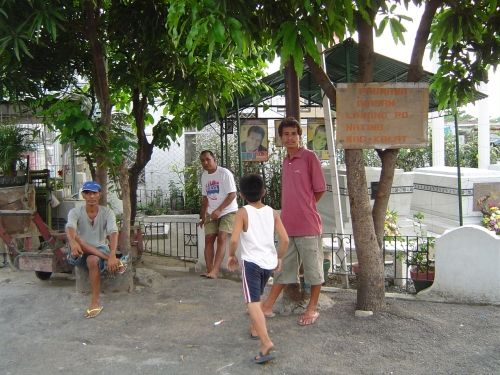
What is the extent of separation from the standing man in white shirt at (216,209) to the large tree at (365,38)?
83.7 inches

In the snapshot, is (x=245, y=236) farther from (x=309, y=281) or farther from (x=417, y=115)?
(x=417, y=115)

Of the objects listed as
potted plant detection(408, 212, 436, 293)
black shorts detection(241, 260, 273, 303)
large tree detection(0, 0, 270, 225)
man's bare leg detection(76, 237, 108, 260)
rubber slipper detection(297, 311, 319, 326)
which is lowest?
rubber slipper detection(297, 311, 319, 326)

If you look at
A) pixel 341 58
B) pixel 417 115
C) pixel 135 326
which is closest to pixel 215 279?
pixel 135 326

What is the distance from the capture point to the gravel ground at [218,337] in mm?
4047

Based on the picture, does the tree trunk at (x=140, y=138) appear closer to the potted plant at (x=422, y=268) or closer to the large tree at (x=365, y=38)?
the large tree at (x=365, y=38)

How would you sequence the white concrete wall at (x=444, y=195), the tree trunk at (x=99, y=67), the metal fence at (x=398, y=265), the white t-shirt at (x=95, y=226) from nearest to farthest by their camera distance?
the white t-shirt at (x=95, y=226) → the tree trunk at (x=99, y=67) → the metal fence at (x=398, y=265) → the white concrete wall at (x=444, y=195)

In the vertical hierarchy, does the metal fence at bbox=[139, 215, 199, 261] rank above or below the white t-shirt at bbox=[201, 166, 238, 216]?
below

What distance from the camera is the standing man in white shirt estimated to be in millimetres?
6746

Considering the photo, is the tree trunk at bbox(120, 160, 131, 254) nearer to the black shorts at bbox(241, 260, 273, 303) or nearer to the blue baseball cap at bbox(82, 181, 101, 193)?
the blue baseball cap at bbox(82, 181, 101, 193)

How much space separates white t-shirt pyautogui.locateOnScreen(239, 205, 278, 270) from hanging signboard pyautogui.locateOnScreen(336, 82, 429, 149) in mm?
1124

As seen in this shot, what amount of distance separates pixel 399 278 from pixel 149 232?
537cm

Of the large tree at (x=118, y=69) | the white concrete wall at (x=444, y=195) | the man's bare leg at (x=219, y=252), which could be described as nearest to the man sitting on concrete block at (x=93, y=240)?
the large tree at (x=118, y=69)

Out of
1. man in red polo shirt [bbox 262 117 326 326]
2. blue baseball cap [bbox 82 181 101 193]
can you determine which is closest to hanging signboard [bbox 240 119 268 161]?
blue baseball cap [bbox 82 181 101 193]

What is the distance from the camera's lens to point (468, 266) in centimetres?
548
